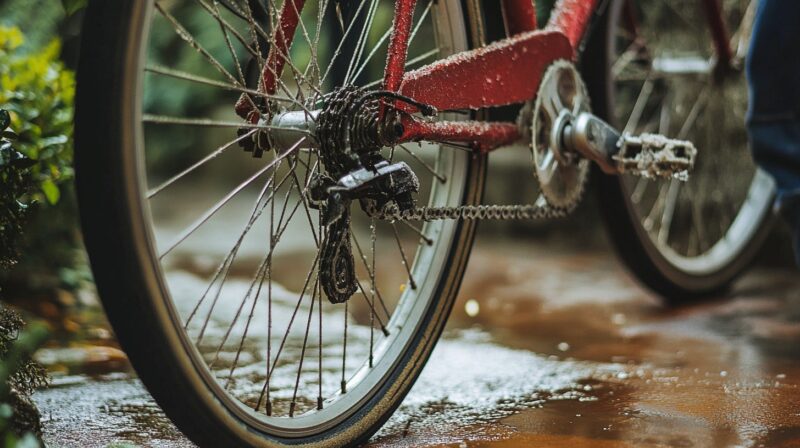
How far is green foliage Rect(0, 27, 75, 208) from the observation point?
2062 mm

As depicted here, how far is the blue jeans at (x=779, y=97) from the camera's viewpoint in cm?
207

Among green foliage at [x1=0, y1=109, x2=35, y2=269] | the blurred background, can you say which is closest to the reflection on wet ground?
the blurred background

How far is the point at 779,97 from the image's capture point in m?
2.11

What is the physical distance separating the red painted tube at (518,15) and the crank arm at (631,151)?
197mm

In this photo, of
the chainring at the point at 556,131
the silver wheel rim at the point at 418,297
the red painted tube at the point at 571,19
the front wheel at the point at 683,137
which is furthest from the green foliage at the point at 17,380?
the front wheel at the point at 683,137

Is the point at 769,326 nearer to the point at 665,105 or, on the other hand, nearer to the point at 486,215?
the point at 665,105

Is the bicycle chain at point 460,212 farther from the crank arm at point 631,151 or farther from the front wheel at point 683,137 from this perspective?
the front wheel at point 683,137

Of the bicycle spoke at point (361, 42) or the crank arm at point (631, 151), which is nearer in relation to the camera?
the bicycle spoke at point (361, 42)

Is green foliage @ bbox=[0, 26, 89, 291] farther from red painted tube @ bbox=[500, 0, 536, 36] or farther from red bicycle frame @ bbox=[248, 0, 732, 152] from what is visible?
red painted tube @ bbox=[500, 0, 536, 36]

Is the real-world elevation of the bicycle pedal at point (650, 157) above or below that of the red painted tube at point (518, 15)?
below

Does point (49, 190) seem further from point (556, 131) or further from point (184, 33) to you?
point (556, 131)

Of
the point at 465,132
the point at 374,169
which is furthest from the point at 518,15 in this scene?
the point at 374,169

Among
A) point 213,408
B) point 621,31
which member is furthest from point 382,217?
point 621,31

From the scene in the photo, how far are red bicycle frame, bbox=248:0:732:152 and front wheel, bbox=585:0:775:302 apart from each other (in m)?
0.47
